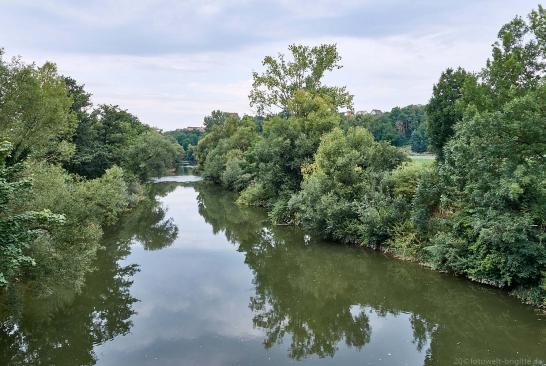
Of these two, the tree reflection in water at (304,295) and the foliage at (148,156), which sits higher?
the foliage at (148,156)

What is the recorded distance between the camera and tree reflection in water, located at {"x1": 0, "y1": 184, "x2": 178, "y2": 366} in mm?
12633

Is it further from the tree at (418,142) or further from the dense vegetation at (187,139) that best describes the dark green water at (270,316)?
the dense vegetation at (187,139)

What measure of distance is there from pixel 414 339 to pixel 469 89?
10.8 metres

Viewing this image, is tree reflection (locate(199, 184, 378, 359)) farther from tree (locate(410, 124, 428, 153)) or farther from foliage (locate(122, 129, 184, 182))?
tree (locate(410, 124, 428, 153))

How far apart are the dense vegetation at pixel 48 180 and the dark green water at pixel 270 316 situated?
1820 mm

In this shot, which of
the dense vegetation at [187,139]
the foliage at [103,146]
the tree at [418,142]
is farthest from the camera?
the dense vegetation at [187,139]

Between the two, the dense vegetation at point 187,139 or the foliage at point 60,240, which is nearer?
the foliage at point 60,240

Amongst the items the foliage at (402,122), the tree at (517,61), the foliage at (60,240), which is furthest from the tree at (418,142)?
the foliage at (60,240)

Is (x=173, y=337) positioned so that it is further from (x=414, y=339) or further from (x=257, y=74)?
(x=257, y=74)

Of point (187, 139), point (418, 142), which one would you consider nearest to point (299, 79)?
point (418, 142)

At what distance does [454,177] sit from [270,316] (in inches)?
372

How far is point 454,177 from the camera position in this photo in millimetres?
17656

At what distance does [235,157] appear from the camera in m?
60.2

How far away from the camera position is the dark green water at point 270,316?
498 inches
